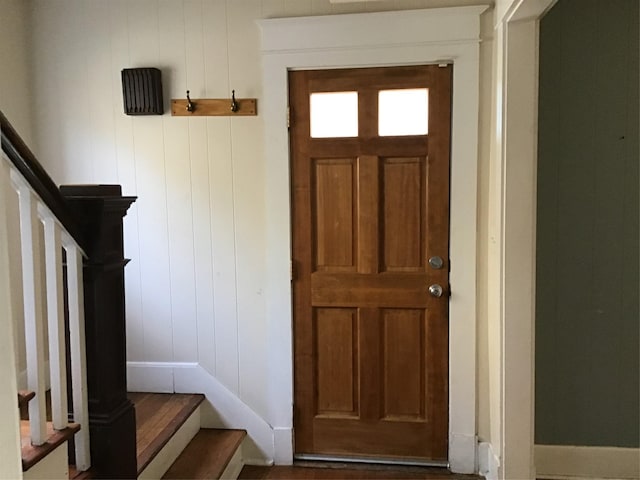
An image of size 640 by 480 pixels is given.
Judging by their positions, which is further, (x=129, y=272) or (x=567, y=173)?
(x=129, y=272)

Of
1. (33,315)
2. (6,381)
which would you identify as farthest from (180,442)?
(6,381)

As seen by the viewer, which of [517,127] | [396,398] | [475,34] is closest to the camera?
[517,127]

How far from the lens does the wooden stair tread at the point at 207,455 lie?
2.47 m

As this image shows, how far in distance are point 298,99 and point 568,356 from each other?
1858mm

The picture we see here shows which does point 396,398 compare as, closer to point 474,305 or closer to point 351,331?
point 351,331

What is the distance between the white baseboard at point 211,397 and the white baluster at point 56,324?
1.18 m

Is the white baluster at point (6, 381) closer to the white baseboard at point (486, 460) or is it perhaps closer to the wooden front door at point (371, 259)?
the wooden front door at point (371, 259)

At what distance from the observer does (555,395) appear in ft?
8.87

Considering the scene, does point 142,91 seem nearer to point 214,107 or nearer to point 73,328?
point 214,107

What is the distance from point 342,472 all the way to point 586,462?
1.22 m

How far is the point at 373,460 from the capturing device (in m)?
2.84

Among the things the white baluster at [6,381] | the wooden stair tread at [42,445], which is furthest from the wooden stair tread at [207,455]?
the white baluster at [6,381]

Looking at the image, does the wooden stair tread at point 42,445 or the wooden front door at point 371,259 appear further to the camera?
the wooden front door at point 371,259

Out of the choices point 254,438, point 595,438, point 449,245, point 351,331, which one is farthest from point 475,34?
point 254,438
